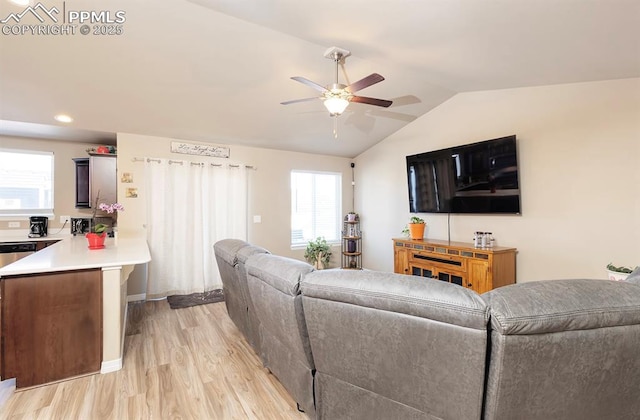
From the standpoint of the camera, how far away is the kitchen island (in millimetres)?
2057

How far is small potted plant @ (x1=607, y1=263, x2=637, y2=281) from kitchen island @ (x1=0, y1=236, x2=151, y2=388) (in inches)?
162

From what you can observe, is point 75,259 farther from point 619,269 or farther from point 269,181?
point 619,269

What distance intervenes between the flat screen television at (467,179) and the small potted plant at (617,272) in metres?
1.03

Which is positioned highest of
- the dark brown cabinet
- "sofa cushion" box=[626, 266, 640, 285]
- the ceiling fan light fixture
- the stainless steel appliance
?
the ceiling fan light fixture

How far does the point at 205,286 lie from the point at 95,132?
2.74 meters

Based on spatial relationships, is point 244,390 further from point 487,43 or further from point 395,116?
point 395,116

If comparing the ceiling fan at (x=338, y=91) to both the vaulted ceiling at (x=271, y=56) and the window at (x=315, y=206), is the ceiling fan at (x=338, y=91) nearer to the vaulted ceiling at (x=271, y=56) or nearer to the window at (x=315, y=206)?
the vaulted ceiling at (x=271, y=56)

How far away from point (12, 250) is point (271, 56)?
4391mm

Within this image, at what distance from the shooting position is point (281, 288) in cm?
160

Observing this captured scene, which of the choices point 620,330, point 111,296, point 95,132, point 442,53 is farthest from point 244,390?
point 95,132

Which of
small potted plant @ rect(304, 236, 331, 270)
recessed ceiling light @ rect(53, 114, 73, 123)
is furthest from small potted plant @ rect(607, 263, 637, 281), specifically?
recessed ceiling light @ rect(53, 114, 73, 123)

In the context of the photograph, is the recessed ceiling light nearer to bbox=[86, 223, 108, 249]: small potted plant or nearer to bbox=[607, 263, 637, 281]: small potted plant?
bbox=[86, 223, 108, 249]: small potted plant

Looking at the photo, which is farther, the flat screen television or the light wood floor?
the flat screen television

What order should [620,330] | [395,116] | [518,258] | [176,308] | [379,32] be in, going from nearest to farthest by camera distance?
1. [620,330]
2. [379,32]
3. [518,258]
4. [176,308]
5. [395,116]
